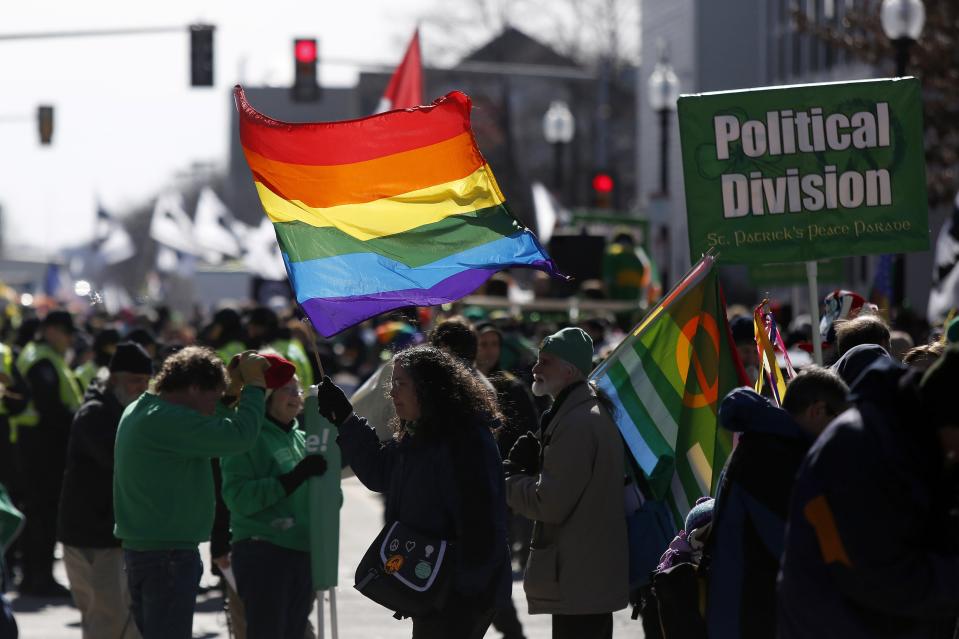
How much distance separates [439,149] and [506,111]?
5903cm

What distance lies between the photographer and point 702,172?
845 cm

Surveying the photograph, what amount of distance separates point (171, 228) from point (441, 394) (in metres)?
28.2

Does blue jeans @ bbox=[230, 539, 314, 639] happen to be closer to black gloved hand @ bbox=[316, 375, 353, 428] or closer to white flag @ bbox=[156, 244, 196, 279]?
black gloved hand @ bbox=[316, 375, 353, 428]

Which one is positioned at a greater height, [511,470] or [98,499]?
[511,470]

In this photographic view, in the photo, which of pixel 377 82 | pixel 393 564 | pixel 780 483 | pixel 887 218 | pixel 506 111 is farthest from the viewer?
pixel 377 82

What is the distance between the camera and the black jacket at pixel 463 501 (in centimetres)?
637

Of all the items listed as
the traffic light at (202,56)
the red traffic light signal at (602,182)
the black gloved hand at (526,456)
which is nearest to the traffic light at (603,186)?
the red traffic light signal at (602,182)

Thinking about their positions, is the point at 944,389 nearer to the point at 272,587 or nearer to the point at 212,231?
the point at 272,587

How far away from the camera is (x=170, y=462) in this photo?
7465 millimetres

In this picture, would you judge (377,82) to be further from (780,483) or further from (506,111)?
(780,483)

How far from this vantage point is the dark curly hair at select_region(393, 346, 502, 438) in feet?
21.3

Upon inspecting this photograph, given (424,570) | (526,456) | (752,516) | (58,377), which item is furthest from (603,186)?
(752,516)

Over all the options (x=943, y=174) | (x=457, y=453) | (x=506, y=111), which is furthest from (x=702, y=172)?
(x=506, y=111)

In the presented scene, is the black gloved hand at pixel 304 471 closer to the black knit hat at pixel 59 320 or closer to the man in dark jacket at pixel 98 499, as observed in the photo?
the man in dark jacket at pixel 98 499
